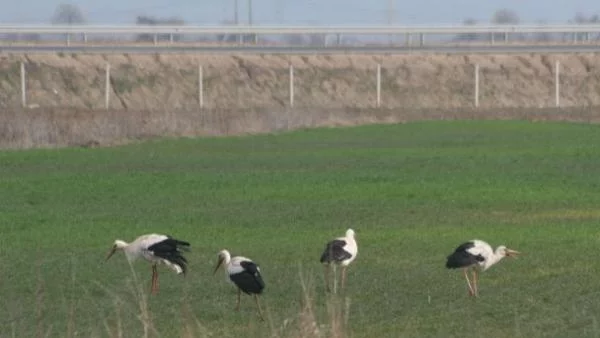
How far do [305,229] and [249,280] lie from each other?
27.6 ft

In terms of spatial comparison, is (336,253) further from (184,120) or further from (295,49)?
(295,49)

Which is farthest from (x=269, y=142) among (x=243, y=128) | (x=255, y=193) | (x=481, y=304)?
(x=481, y=304)

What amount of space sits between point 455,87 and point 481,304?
52.0 metres

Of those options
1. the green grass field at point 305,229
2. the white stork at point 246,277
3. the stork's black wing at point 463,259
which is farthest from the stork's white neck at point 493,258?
the white stork at point 246,277

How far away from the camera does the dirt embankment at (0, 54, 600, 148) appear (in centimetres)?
5388

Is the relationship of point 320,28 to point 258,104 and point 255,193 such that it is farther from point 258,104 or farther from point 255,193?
point 255,193

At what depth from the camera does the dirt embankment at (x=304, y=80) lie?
61.0 metres

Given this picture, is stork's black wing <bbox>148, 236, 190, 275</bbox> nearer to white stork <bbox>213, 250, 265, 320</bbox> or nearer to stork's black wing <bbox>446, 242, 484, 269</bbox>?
white stork <bbox>213, 250, 265, 320</bbox>

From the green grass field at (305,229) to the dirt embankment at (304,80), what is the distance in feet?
60.6

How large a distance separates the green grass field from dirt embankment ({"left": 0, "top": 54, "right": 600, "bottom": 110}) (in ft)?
60.6

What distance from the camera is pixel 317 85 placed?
65750 mm

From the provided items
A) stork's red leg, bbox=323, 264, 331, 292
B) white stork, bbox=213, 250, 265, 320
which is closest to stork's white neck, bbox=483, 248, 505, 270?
stork's red leg, bbox=323, 264, 331, 292

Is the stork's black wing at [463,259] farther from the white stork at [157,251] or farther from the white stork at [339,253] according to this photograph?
the white stork at [157,251]

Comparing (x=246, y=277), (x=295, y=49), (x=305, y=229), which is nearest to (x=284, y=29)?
(x=295, y=49)
